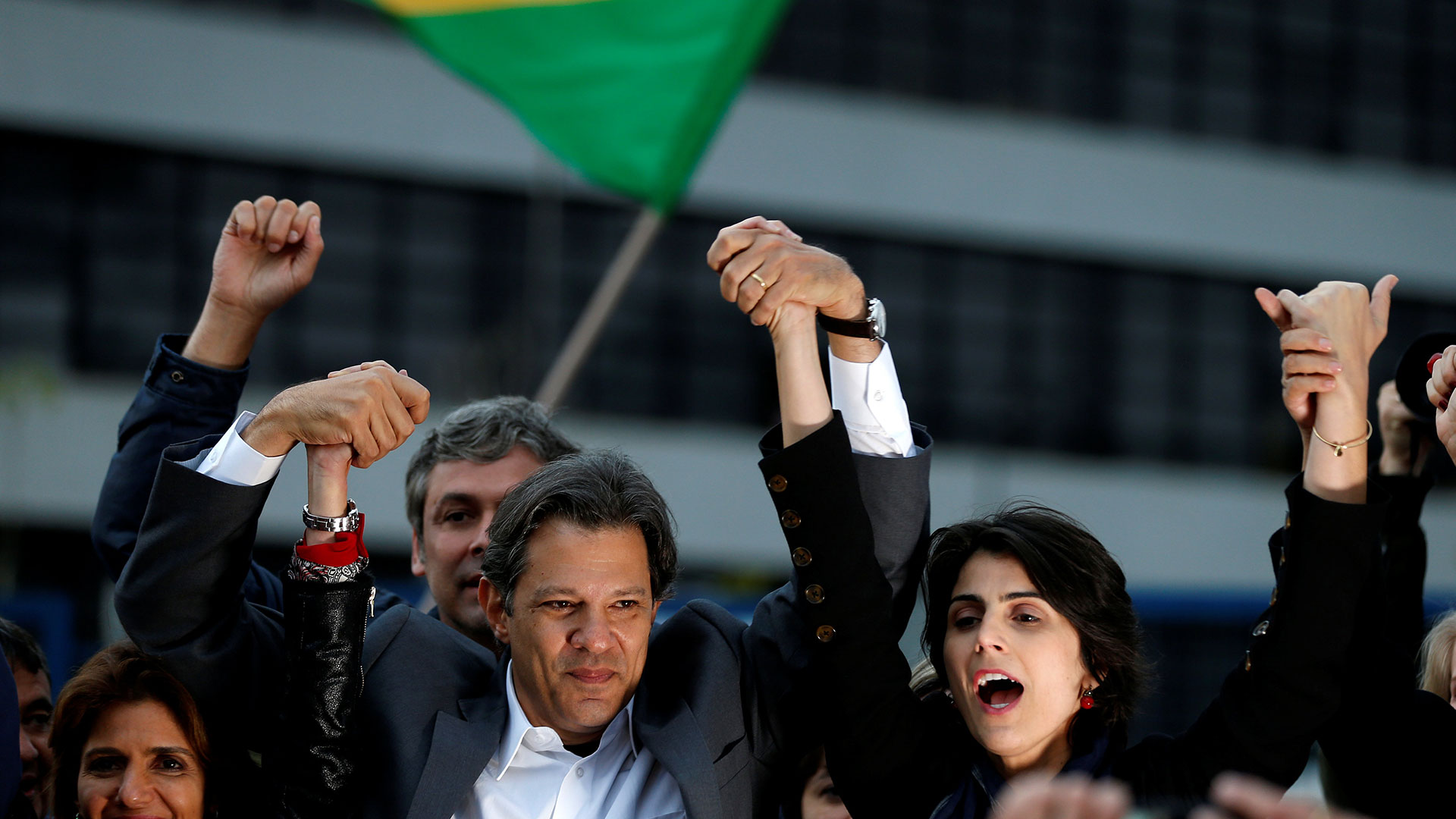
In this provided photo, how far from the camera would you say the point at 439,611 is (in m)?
3.68

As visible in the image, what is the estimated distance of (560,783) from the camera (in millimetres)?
2807

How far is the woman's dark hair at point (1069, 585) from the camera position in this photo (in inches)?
109

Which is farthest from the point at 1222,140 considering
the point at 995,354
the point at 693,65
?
the point at 693,65

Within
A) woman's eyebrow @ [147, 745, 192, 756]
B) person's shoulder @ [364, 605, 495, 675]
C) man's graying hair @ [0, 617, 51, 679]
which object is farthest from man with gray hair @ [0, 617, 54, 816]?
person's shoulder @ [364, 605, 495, 675]

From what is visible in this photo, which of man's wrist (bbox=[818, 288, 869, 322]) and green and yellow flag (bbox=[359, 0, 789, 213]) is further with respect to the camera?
green and yellow flag (bbox=[359, 0, 789, 213])

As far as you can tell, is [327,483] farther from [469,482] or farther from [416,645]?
[469,482]

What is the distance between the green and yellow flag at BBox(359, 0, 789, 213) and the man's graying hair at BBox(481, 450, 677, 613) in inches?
106

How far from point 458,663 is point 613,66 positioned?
3062mm

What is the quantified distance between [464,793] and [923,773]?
0.80 metres

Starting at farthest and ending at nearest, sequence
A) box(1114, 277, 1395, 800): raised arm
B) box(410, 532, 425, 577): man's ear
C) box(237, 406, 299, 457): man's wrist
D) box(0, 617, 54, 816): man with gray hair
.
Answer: box(410, 532, 425, 577): man's ear
box(0, 617, 54, 816): man with gray hair
box(237, 406, 299, 457): man's wrist
box(1114, 277, 1395, 800): raised arm

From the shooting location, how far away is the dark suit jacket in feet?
8.93

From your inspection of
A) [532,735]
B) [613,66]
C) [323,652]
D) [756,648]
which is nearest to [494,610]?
[532,735]

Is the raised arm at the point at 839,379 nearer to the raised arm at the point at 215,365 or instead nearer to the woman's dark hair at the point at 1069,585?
the woman's dark hair at the point at 1069,585

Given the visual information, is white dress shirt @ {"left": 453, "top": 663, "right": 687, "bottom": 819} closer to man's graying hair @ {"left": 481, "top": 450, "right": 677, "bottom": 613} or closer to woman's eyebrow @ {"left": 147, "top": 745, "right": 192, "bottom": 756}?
man's graying hair @ {"left": 481, "top": 450, "right": 677, "bottom": 613}
